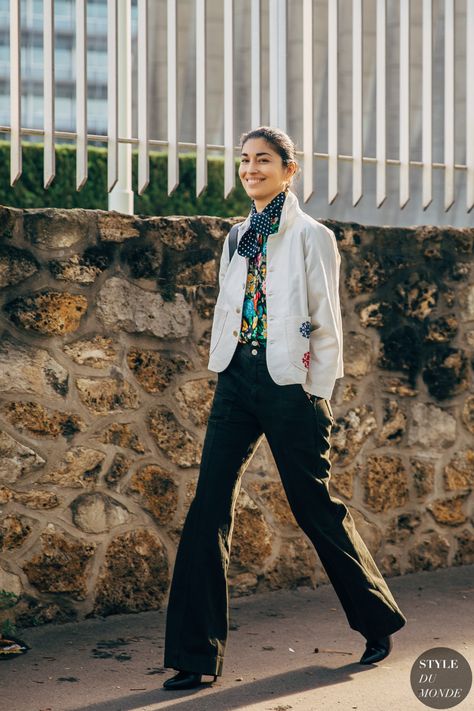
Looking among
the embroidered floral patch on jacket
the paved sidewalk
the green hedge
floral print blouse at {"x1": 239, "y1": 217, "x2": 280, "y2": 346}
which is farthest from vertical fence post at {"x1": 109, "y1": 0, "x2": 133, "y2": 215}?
the green hedge

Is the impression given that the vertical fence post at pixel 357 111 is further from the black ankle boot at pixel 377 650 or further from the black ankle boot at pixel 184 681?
the black ankle boot at pixel 184 681

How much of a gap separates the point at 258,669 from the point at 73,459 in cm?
109

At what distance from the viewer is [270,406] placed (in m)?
3.44

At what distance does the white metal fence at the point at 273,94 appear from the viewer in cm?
432

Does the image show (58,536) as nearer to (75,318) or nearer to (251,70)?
(75,318)

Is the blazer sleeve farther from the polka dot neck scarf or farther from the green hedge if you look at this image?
the green hedge

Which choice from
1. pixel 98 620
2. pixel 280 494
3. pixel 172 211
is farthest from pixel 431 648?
pixel 172 211

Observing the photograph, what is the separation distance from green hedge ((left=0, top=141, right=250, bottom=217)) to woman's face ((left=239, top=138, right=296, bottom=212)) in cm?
544

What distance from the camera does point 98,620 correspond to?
4176 mm

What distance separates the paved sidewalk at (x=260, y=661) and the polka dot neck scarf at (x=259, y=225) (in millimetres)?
1431

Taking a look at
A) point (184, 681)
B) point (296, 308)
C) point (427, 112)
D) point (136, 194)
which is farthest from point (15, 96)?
point (136, 194)

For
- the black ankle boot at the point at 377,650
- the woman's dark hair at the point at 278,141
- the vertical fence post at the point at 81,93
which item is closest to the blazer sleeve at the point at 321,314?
the woman's dark hair at the point at 278,141

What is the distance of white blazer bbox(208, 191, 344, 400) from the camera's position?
3.42 metres

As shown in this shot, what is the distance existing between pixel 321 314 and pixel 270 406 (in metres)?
0.34
